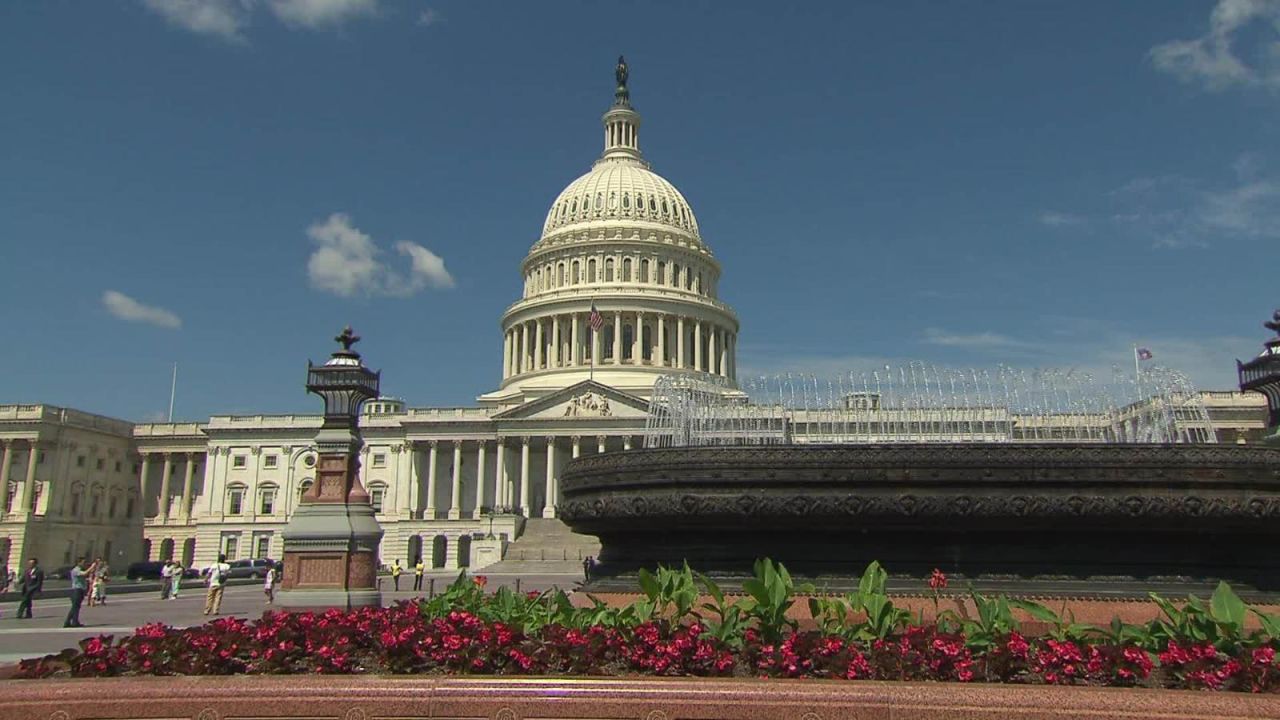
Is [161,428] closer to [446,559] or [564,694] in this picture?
[446,559]

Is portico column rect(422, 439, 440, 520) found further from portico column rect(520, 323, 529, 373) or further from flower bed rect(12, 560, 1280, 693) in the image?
flower bed rect(12, 560, 1280, 693)

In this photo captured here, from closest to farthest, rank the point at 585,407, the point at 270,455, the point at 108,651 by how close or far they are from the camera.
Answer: the point at 108,651, the point at 585,407, the point at 270,455

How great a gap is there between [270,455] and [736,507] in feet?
319

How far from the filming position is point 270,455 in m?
97.9

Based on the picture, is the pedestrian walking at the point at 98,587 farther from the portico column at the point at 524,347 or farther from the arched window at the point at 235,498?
the portico column at the point at 524,347

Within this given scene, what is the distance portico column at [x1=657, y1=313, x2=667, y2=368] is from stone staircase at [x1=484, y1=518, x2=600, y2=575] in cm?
2498

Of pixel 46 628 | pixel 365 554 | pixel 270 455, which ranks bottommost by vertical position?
pixel 46 628

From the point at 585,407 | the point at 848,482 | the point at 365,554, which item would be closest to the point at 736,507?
the point at 848,482

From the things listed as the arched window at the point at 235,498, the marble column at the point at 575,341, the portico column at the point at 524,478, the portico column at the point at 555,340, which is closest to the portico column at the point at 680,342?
the marble column at the point at 575,341

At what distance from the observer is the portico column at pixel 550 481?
3322 inches

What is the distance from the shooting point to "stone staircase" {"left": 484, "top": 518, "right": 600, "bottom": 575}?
66188mm

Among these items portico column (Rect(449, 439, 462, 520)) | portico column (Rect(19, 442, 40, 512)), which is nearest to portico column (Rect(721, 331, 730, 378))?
portico column (Rect(449, 439, 462, 520))

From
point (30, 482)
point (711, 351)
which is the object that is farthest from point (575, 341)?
point (30, 482)

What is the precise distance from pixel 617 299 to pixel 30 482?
55.9m
